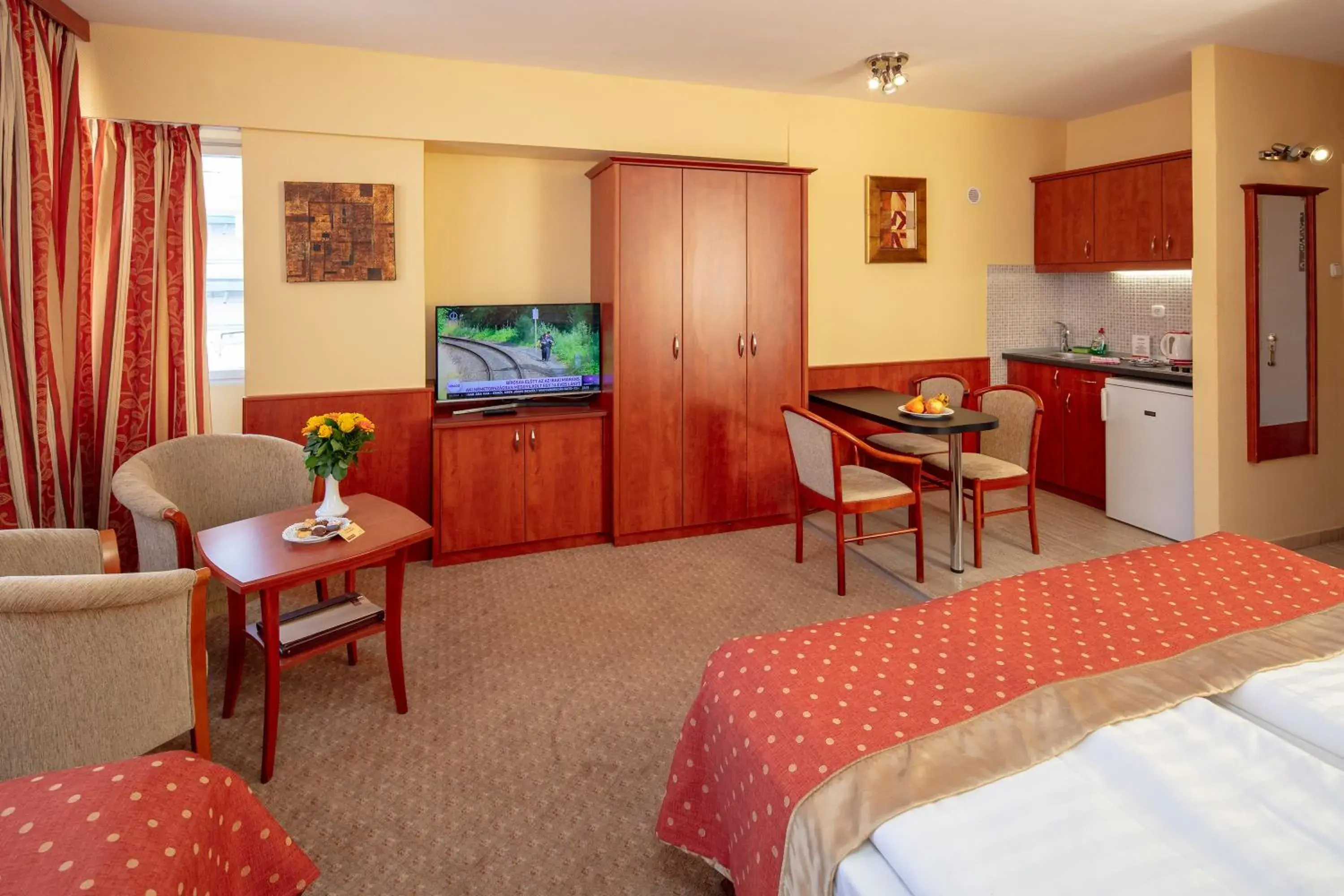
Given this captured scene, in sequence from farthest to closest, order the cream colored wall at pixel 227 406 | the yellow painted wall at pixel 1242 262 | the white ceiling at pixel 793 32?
the cream colored wall at pixel 227 406 < the yellow painted wall at pixel 1242 262 < the white ceiling at pixel 793 32

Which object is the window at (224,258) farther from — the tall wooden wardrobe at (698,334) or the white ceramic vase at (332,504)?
the tall wooden wardrobe at (698,334)

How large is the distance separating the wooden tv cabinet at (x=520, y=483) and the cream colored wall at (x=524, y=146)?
0.51 m

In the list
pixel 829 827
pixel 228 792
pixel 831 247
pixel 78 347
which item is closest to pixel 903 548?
pixel 831 247

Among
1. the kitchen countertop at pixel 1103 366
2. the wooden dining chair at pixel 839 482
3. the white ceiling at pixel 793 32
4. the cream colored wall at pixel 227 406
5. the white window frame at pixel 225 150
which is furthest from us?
the kitchen countertop at pixel 1103 366

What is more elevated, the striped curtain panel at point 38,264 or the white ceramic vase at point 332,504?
the striped curtain panel at point 38,264

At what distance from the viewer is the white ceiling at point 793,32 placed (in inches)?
137

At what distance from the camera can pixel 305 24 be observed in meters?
3.64

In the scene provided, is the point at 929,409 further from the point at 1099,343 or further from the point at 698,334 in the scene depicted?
the point at 1099,343

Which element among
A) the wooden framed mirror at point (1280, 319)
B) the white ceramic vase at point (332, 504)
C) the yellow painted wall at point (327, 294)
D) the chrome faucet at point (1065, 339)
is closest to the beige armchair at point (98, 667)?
the white ceramic vase at point (332, 504)

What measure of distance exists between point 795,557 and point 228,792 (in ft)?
10.2

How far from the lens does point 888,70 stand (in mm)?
4258

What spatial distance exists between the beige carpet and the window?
1.34m

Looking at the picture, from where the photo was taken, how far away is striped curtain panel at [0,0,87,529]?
294 cm

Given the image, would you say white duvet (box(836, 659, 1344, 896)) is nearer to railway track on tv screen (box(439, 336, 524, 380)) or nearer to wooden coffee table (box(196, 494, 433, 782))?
wooden coffee table (box(196, 494, 433, 782))
